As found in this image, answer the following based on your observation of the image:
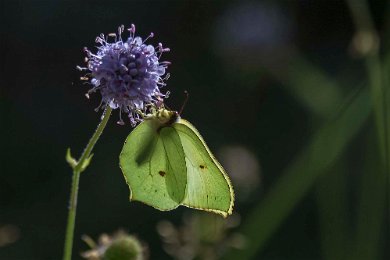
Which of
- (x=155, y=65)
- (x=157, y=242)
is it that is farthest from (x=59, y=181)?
(x=155, y=65)

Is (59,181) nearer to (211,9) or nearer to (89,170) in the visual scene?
(89,170)

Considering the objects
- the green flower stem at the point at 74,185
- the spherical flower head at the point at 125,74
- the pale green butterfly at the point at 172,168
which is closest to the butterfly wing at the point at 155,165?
the pale green butterfly at the point at 172,168

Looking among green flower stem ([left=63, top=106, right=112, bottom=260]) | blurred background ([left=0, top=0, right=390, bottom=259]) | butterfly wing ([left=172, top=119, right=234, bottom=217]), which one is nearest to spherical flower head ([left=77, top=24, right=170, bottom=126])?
green flower stem ([left=63, top=106, right=112, bottom=260])

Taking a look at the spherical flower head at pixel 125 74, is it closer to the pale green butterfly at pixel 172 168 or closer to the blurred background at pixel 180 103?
the pale green butterfly at pixel 172 168

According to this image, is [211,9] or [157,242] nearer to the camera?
[157,242]

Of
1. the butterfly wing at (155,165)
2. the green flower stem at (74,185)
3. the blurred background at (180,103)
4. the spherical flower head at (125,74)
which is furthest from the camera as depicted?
the blurred background at (180,103)

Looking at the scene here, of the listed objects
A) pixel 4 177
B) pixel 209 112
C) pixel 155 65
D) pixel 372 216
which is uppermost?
pixel 155 65
